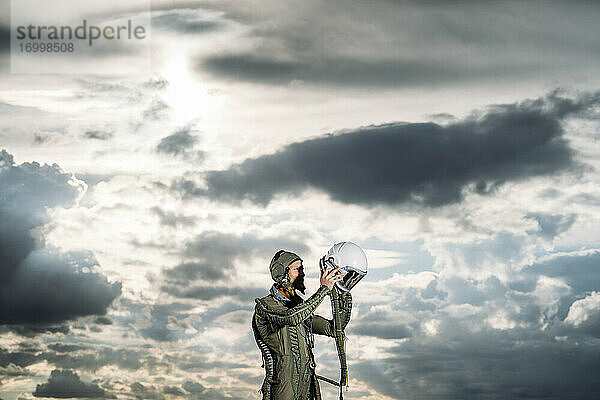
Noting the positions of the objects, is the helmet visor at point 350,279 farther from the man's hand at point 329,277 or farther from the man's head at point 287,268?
the man's head at point 287,268

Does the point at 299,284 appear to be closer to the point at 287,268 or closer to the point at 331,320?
the point at 287,268

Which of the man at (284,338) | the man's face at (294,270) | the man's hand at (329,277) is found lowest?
the man at (284,338)

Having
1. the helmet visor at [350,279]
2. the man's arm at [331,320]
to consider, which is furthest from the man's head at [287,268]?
the man's arm at [331,320]

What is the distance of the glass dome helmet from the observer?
15.0 m

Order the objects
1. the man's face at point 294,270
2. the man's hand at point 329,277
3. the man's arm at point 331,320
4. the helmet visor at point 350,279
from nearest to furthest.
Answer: the man's hand at point 329,277, the man's face at point 294,270, the helmet visor at point 350,279, the man's arm at point 331,320

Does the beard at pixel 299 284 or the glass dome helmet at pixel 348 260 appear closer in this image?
the glass dome helmet at pixel 348 260

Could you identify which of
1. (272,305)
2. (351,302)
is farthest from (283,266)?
(351,302)

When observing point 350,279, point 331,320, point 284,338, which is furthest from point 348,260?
point 284,338

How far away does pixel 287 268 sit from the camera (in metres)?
15.0

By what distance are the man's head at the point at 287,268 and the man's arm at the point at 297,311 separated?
0.57m

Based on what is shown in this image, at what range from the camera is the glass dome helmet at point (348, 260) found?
1497cm

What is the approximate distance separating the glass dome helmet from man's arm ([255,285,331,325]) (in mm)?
541

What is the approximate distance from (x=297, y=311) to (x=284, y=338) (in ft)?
2.53

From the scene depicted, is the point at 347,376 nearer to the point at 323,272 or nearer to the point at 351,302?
the point at 351,302
